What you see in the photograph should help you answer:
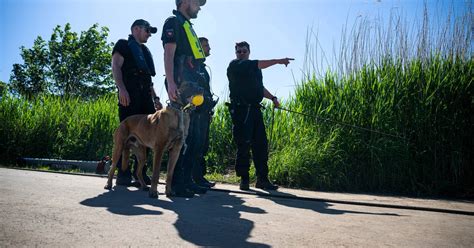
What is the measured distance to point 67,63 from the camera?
32562 millimetres

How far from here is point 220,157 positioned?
8.02 meters

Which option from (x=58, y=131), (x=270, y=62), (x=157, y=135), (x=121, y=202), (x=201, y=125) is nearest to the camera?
Answer: (x=121, y=202)

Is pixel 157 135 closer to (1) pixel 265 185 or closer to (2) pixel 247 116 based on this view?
(2) pixel 247 116

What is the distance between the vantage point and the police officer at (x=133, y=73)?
5.14 meters

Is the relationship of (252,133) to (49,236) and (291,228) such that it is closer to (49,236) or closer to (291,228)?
(291,228)

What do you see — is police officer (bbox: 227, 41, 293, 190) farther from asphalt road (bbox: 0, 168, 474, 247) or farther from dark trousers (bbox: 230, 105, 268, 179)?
asphalt road (bbox: 0, 168, 474, 247)

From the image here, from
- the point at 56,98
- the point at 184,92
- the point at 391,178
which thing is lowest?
the point at 391,178

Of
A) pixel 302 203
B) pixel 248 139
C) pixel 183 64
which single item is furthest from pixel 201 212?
pixel 248 139

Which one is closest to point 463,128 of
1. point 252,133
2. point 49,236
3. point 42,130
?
point 252,133

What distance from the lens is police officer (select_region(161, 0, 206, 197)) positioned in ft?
13.7

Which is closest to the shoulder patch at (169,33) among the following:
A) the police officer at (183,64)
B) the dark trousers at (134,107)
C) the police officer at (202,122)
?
the police officer at (183,64)

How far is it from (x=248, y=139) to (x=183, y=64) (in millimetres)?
1631

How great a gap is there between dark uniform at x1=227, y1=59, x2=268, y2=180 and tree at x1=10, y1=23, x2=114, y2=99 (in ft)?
93.9

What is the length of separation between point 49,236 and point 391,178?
4699 millimetres
